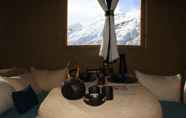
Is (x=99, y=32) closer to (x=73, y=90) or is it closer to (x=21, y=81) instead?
(x=21, y=81)

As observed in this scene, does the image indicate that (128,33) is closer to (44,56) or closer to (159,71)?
(159,71)

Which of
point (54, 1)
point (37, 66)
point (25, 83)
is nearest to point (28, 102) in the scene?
point (25, 83)

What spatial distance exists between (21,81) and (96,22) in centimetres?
218

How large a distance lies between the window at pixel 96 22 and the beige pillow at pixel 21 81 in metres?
1.57

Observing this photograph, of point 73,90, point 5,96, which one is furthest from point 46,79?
point 73,90

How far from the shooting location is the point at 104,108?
7.05 ft

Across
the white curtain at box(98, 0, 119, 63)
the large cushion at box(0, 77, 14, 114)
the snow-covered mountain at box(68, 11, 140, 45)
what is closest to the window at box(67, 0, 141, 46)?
the snow-covered mountain at box(68, 11, 140, 45)

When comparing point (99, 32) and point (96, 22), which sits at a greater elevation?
point (96, 22)

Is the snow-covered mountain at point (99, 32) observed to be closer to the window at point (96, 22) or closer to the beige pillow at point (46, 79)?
the window at point (96, 22)

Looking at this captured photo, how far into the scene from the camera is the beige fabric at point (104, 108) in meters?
2.09

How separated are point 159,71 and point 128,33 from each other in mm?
879

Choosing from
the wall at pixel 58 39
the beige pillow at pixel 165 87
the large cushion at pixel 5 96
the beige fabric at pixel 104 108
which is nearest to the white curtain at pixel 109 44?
the beige pillow at pixel 165 87

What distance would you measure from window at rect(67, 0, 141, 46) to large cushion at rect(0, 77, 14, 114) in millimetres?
2182

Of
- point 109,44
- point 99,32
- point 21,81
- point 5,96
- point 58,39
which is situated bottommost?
point 5,96
